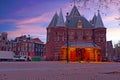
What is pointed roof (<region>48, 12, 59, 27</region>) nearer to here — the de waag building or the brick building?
the de waag building

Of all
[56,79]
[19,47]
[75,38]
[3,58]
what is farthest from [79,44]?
[56,79]

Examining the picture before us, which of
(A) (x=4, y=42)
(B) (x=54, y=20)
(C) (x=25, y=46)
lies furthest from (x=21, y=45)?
(B) (x=54, y=20)

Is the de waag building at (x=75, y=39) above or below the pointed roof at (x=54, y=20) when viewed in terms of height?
below

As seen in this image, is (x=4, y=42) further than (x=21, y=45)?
No

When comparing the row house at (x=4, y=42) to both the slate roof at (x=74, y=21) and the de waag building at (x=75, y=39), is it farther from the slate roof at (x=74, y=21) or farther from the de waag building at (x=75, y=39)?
the slate roof at (x=74, y=21)

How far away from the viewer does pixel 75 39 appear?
89250mm

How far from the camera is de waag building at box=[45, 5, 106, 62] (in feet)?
280

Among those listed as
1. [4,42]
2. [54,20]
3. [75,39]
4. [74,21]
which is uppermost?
[54,20]

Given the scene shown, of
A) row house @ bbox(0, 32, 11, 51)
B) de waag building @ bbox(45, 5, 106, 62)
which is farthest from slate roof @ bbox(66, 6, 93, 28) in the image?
row house @ bbox(0, 32, 11, 51)

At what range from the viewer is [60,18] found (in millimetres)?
90250

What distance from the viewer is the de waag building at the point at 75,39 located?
85.4 meters

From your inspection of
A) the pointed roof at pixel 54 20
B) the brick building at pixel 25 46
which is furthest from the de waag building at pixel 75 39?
the brick building at pixel 25 46

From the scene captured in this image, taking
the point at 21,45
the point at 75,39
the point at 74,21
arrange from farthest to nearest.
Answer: the point at 21,45 → the point at 74,21 → the point at 75,39

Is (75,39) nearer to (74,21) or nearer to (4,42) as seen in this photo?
(74,21)
